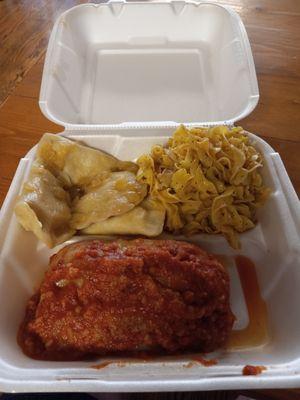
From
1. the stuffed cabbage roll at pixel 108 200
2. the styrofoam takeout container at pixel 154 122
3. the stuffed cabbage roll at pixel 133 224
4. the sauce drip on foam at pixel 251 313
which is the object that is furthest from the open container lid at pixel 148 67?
the sauce drip on foam at pixel 251 313

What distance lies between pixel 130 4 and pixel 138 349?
169 centimetres

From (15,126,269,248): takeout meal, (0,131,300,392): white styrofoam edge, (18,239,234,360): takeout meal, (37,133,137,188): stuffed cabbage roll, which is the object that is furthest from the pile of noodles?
(0,131,300,392): white styrofoam edge

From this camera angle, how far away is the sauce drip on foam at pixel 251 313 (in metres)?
1.13

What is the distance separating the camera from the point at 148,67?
1.89 meters

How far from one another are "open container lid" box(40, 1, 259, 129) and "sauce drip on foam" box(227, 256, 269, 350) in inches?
22.8

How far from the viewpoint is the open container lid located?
161 cm

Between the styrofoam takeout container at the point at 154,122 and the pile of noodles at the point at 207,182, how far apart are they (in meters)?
0.06

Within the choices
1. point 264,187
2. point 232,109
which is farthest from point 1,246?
point 232,109

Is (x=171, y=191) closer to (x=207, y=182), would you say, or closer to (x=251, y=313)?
(x=207, y=182)

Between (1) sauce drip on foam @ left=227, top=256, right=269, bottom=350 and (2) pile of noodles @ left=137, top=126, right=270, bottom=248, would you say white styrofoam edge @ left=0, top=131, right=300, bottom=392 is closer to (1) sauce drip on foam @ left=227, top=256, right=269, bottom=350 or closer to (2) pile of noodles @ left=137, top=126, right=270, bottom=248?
(1) sauce drip on foam @ left=227, top=256, right=269, bottom=350

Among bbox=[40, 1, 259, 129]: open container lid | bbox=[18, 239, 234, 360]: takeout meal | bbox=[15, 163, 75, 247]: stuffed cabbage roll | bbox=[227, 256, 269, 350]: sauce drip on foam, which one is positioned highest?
bbox=[40, 1, 259, 129]: open container lid

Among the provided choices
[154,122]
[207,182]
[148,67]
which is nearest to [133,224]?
[207,182]

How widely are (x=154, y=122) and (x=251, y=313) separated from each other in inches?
32.7

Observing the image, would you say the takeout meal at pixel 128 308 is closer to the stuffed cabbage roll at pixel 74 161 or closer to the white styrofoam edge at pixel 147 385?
the white styrofoam edge at pixel 147 385
